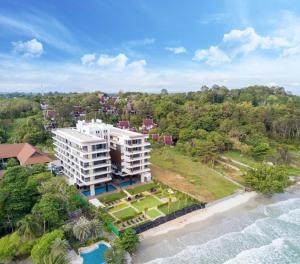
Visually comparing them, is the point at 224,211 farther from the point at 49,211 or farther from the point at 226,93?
the point at 226,93

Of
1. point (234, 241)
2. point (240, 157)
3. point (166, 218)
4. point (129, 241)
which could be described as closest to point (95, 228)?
point (129, 241)

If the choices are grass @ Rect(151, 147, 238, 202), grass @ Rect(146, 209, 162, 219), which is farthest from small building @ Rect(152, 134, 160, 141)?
grass @ Rect(146, 209, 162, 219)

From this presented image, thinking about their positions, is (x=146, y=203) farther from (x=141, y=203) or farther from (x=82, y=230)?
(x=82, y=230)

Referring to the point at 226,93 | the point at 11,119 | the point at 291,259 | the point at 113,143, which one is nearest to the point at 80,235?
the point at 113,143

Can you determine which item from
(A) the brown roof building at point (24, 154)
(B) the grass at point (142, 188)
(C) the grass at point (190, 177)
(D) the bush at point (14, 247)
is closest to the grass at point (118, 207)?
(B) the grass at point (142, 188)

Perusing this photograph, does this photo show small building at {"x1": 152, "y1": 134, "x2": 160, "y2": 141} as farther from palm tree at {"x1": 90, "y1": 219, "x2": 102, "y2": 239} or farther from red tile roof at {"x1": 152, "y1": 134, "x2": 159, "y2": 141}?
palm tree at {"x1": 90, "y1": 219, "x2": 102, "y2": 239}

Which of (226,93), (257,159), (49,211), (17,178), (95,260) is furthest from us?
(226,93)
